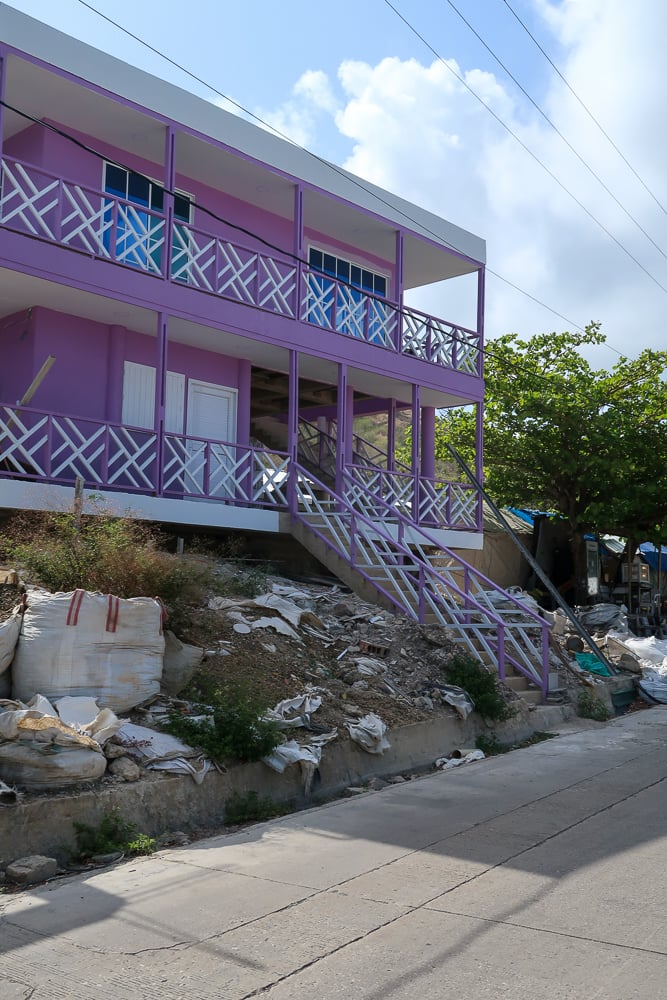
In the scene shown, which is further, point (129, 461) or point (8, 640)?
point (129, 461)

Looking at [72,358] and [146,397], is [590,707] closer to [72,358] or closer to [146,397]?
[146,397]

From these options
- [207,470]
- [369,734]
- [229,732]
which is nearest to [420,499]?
[207,470]

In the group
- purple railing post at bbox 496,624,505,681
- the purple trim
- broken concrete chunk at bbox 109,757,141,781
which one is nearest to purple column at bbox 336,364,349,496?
the purple trim

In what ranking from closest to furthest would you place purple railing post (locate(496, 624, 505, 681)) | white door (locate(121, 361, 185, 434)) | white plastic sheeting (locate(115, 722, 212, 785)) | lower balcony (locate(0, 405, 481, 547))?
white plastic sheeting (locate(115, 722, 212, 785)) < purple railing post (locate(496, 624, 505, 681)) < lower balcony (locate(0, 405, 481, 547)) < white door (locate(121, 361, 185, 434))

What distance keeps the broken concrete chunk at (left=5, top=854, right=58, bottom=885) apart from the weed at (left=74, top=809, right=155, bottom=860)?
391 millimetres

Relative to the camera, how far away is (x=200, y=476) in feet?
50.9

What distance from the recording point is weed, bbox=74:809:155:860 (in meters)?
6.28

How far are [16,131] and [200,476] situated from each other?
616 cm

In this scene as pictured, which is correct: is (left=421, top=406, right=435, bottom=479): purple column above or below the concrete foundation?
above

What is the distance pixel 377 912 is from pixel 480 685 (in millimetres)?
6001

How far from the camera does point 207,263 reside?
15.1m

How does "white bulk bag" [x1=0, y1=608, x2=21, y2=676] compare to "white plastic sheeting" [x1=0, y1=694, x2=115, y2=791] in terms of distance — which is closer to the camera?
"white plastic sheeting" [x1=0, y1=694, x2=115, y2=791]

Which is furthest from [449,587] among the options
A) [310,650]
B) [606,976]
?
[606,976]

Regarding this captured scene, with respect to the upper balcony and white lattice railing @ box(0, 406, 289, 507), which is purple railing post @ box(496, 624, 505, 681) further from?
the upper balcony
